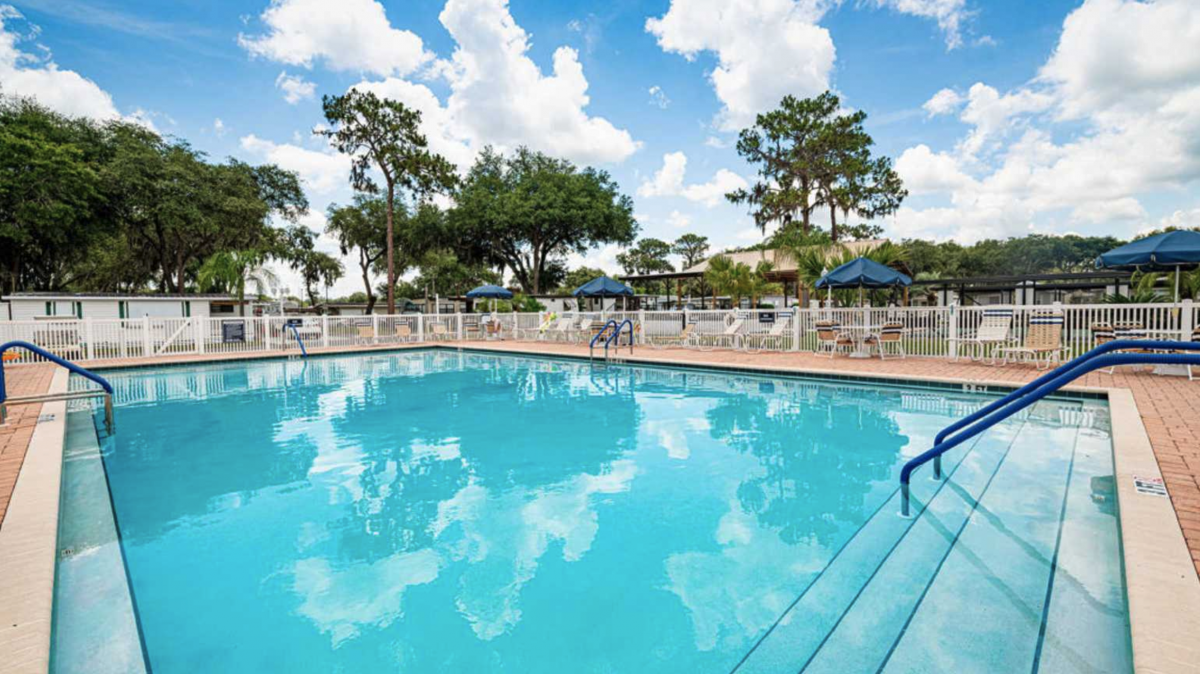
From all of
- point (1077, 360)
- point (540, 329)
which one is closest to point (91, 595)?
point (1077, 360)

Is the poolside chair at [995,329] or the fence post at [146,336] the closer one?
the poolside chair at [995,329]

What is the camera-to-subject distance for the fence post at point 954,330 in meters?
10.6

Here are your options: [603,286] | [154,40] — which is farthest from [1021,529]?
[154,40]

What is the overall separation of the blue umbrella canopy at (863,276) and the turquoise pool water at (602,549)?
187 inches

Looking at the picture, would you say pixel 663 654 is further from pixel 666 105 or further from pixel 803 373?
pixel 666 105

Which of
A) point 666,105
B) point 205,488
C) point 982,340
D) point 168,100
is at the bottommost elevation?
point 205,488

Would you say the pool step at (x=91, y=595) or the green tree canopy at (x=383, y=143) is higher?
the green tree canopy at (x=383, y=143)

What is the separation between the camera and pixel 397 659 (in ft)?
7.52

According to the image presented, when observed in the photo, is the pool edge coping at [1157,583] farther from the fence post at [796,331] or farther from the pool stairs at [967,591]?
the fence post at [796,331]

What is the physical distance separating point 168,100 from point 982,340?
31.0 meters

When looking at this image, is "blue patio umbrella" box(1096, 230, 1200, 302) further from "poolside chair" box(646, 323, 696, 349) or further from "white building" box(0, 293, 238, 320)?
"white building" box(0, 293, 238, 320)

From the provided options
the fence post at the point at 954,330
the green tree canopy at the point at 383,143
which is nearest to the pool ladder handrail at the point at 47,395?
the fence post at the point at 954,330

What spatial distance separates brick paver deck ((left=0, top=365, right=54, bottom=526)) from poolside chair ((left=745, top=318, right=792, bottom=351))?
41.0 ft

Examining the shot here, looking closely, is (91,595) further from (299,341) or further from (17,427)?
(299,341)
